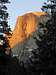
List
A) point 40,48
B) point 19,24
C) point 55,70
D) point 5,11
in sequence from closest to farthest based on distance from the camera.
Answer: point 55,70 → point 40,48 → point 5,11 → point 19,24

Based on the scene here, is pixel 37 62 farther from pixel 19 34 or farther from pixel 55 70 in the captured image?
pixel 19 34

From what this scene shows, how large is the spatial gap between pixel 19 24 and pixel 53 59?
9066 centimetres

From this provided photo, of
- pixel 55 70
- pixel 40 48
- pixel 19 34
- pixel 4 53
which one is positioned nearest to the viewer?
pixel 55 70

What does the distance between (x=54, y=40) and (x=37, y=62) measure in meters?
1.82

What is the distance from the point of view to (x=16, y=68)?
94.2 ft

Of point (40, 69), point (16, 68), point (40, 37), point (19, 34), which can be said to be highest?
point (40, 37)

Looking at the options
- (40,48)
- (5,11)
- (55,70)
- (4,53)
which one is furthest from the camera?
(5,11)

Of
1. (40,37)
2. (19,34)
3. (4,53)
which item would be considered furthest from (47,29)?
(19,34)

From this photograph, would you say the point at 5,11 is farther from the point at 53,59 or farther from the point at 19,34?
the point at 19,34

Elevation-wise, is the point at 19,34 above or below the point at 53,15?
below

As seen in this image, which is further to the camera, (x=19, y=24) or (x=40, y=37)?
(x=19, y=24)

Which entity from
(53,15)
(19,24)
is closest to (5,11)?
(53,15)

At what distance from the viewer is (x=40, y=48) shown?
21.5 m

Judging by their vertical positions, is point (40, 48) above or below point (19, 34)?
above
